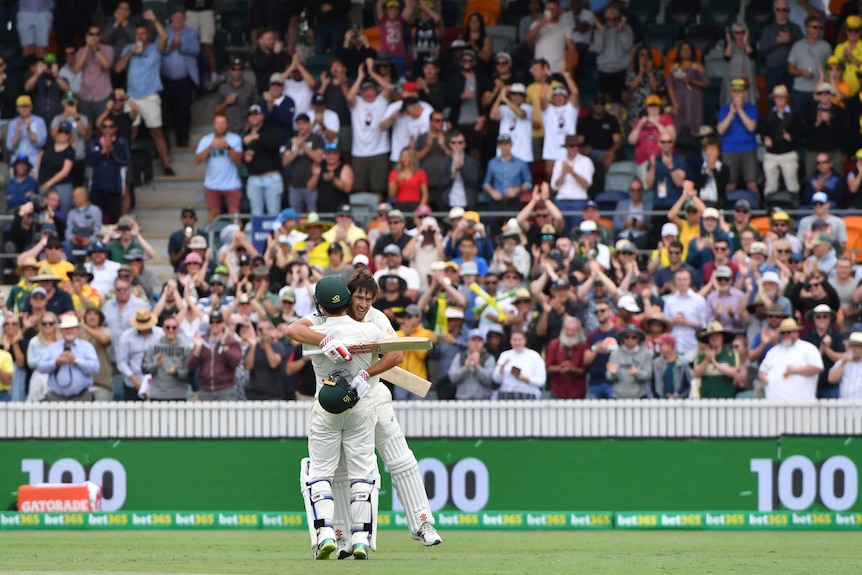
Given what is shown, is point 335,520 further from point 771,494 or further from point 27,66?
point 27,66

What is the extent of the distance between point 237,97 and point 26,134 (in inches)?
124

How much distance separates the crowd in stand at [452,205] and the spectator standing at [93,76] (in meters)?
0.04

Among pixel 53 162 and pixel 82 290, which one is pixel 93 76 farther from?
pixel 82 290

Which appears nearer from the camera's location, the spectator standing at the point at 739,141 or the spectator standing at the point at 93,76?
the spectator standing at the point at 739,141

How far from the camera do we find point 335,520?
11430 millimetres

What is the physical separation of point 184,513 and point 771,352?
650cm

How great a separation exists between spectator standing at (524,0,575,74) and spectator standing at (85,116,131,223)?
6.30 meters

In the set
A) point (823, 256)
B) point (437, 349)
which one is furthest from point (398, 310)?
point (823, 256)

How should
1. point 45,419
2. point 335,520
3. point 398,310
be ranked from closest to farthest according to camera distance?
1. point 335,520
2. point 45,419
3. point 398,310

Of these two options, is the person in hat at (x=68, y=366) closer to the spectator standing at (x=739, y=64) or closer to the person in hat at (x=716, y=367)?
the person in hat at (x=716, y=367)

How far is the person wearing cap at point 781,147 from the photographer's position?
22.2 metres

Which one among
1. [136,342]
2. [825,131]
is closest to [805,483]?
[825,131]

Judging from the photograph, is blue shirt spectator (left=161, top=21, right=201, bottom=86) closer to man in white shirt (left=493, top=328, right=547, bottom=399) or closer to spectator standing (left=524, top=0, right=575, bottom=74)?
spectator standing (left=524, top=0, right=575, bottom=74)

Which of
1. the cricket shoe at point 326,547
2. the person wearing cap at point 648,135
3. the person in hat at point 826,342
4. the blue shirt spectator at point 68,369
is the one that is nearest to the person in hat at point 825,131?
the person wearing cap at point 648,135
